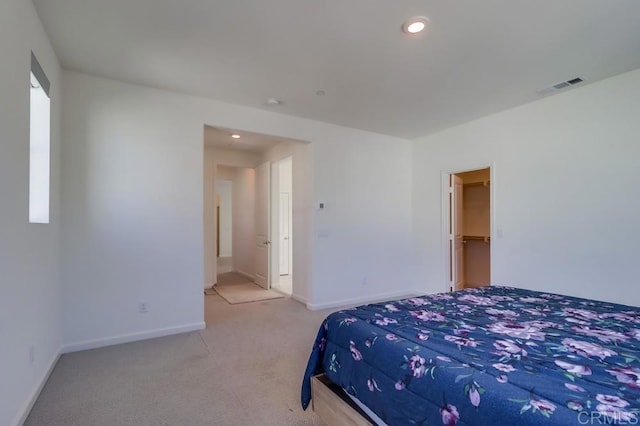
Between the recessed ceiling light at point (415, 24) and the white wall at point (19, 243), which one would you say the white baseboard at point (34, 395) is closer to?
the white wall at point (19, 243)

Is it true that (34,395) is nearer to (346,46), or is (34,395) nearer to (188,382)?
(188,382)

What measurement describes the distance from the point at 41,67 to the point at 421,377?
3.27m

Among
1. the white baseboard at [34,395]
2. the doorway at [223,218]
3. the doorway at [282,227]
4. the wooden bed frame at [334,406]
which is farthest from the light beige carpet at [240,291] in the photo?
the doorway at [223,218]

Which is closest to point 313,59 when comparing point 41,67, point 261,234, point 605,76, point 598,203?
point 41,67

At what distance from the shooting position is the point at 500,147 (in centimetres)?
415

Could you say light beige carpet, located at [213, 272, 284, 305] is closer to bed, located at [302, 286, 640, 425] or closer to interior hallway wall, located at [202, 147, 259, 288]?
interior hallway wall, located at [202, 147, 259, 288]

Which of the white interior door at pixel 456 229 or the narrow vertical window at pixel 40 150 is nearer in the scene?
the narrow vertical window at pixel 40 150

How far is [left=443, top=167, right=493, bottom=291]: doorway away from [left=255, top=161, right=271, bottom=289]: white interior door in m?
3.17

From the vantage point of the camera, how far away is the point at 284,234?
7.54m

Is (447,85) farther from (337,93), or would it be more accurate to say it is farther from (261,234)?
(261,234)

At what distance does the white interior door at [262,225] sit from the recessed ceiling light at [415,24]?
3671 mm

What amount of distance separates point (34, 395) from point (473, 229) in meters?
6.17

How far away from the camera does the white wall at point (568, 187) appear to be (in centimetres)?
307

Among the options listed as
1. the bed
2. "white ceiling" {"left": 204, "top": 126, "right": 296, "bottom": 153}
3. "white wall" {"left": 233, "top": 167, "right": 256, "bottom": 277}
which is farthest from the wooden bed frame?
"white wall" {"left": 233, "top": 167, "right": 256, "bottom": 277}
